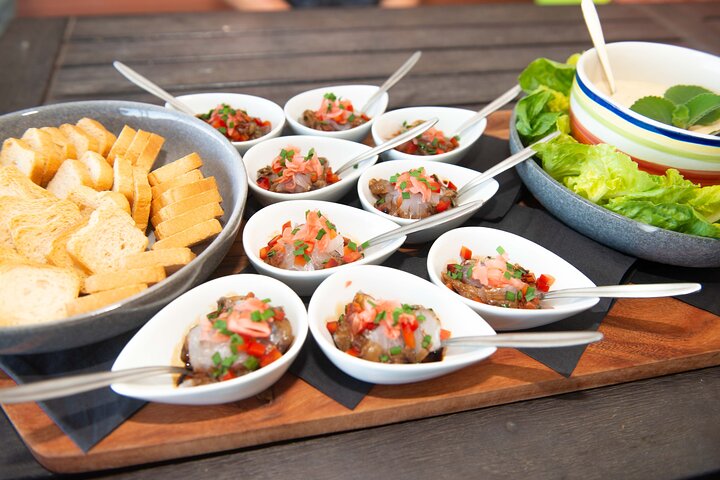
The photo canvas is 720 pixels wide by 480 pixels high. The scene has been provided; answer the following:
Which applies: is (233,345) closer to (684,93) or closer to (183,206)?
(183,206)

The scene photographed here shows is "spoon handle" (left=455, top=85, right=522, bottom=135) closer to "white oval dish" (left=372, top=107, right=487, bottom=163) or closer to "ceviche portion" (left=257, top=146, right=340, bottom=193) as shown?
"white oval dish" (left=372, top=107, right=487, bottom=163)

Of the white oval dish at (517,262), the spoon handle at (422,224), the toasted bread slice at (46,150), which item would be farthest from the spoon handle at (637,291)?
the toasted bread slice at (46,150)

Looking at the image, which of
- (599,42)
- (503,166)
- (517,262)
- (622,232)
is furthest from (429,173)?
(599,42)

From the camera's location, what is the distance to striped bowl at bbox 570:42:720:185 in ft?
6.36

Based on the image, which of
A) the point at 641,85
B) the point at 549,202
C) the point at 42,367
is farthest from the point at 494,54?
the point at 42,367

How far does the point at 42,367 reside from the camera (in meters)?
1.61

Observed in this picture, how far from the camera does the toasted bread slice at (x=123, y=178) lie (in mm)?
2084

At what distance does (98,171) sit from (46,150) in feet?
0.78

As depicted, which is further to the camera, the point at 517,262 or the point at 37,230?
the point at 517,262

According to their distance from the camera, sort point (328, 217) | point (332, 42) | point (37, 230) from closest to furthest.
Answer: point (37, 230) < point (328, 217) < point (332, 42)

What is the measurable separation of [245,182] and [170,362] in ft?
2.42

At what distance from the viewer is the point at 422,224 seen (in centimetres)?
195

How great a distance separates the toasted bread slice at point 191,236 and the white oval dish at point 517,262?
825 millimetres

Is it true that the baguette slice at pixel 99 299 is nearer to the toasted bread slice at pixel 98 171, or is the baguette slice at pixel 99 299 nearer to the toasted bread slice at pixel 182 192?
the toasted bread slice at pixel 182 192
